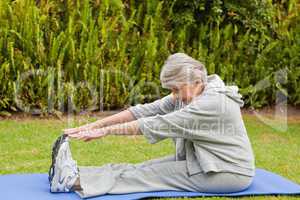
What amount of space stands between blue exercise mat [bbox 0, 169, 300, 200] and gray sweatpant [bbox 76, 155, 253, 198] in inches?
2.5

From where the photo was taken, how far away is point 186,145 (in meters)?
4.92

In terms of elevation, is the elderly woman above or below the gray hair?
below

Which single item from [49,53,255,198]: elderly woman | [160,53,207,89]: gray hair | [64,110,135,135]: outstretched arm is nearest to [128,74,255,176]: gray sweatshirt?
[49,53,255,198]: elderly woman

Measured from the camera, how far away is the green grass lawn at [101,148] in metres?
6.22

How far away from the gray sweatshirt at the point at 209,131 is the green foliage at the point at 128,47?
448cm

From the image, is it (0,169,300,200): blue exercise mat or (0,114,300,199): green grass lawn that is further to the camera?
(0,114,300,199): green grass lawn

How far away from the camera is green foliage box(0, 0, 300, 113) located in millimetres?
9047

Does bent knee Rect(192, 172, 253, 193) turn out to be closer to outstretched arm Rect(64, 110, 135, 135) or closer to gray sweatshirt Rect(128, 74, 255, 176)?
gray sweatshirt Rect(128, 74, 255, 176)

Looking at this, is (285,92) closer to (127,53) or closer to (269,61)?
(269,61)
